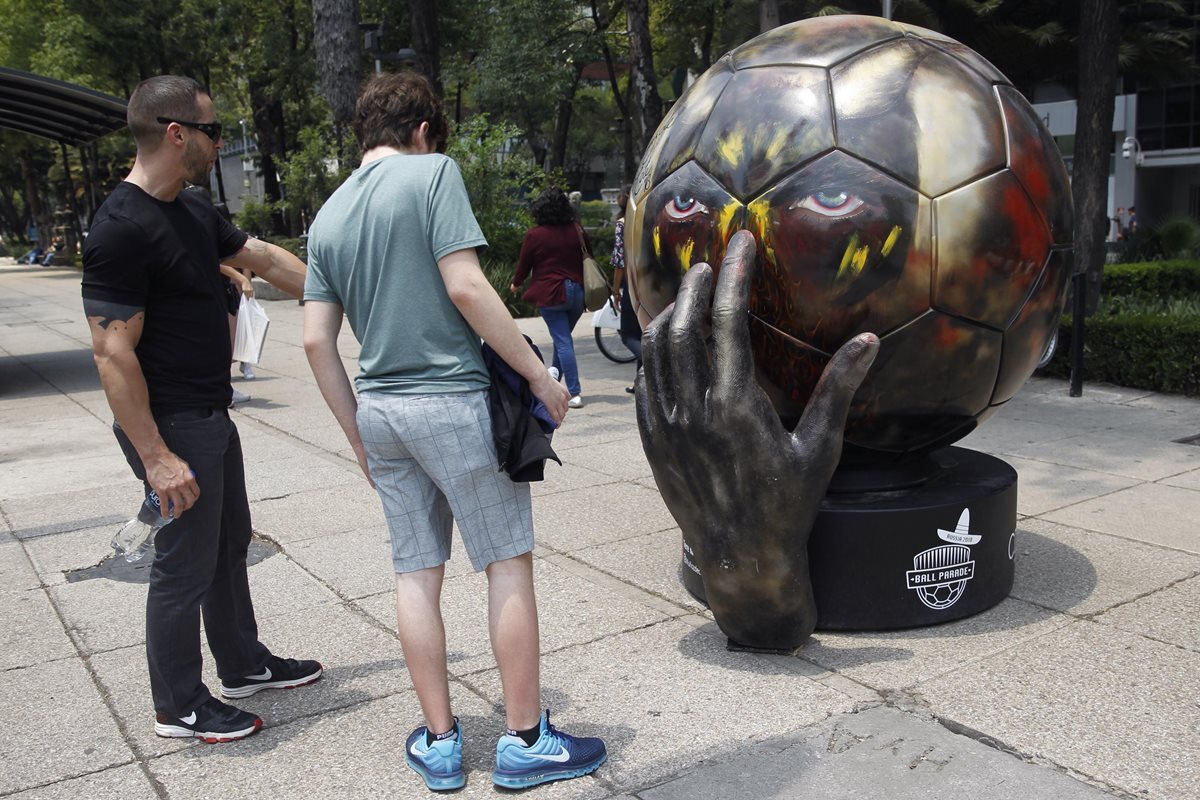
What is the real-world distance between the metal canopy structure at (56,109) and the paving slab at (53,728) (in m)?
9.73

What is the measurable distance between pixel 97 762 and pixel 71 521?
332 cm

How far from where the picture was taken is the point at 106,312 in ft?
10.4

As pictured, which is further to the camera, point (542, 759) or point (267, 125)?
point (267, 125)

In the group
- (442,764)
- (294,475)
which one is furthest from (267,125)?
(442,764)

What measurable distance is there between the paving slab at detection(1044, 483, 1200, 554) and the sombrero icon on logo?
1545mm

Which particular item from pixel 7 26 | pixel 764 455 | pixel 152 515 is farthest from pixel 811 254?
pixel 7 26

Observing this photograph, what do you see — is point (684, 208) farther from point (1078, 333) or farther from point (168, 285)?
point (1078, 333)

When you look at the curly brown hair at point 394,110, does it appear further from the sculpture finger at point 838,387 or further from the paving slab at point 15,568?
the paving slab at point 15,568

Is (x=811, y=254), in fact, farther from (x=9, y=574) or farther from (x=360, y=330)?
(x=9, y=574)

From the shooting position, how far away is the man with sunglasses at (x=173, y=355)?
3.19 m

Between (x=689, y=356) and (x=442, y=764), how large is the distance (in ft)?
4.97

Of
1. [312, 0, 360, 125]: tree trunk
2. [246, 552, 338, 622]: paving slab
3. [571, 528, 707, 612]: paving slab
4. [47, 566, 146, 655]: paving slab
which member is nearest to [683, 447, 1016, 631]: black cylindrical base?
[571, 528, 707, 612]: paving slab

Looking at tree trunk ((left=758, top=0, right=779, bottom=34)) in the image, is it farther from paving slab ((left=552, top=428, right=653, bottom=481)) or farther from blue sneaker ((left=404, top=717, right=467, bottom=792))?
blue sneaker ((left=404, top=717, right=467, bottom=792))

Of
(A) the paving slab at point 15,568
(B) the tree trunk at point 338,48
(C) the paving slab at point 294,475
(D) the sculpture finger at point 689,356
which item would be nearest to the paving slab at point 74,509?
(A) the paving slab at point 15,568
